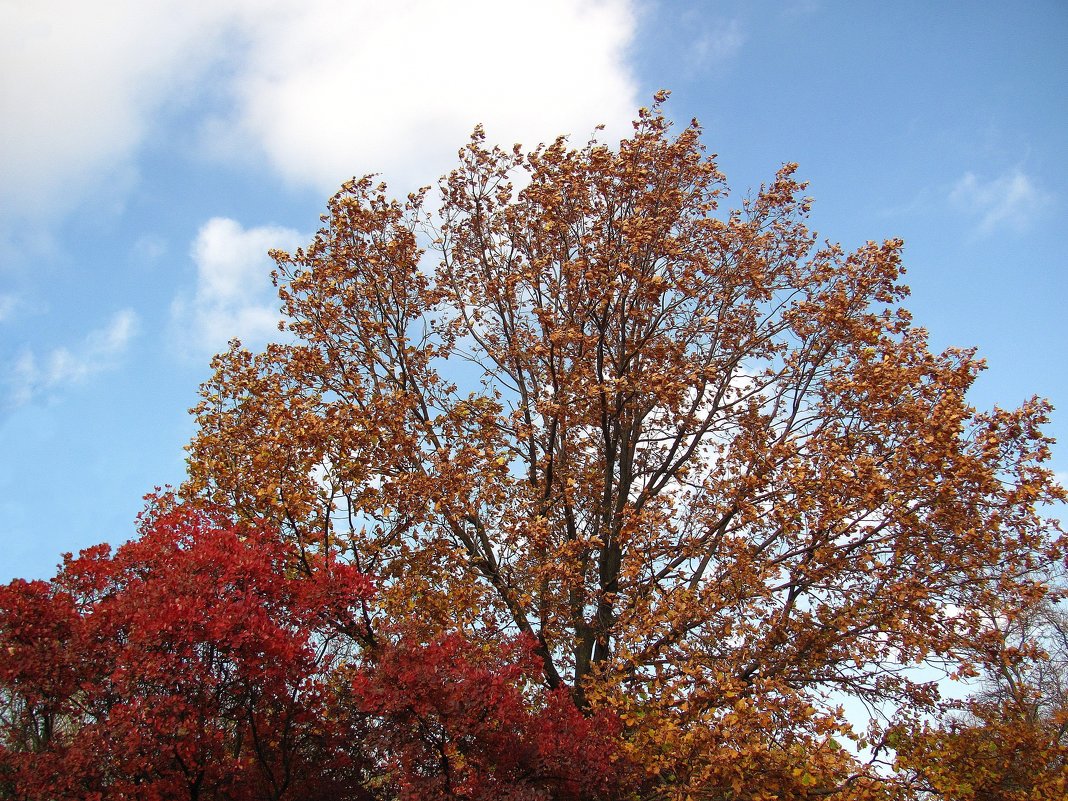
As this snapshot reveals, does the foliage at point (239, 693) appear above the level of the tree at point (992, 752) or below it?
above

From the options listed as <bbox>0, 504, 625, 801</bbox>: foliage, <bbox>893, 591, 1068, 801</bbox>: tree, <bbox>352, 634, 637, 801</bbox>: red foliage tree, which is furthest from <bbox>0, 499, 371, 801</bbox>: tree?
<bbox>893, 591, 1068, 801</bbox>: tree

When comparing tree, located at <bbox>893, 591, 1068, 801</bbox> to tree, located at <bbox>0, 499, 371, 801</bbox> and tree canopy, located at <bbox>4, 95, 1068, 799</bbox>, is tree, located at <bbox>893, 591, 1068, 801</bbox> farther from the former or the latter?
tree, located at <bbox>0, 499, 371, 801</bbox>

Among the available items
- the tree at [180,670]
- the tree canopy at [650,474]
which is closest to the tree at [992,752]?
the tree canopy at [650,474]

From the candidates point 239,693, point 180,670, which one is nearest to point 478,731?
point 239,693

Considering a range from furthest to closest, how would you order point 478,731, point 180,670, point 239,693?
point 239,693, point 478,731, point 180,670

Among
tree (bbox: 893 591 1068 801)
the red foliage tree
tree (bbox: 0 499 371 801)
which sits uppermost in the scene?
A: tree (bbox: 0 499 371 801)

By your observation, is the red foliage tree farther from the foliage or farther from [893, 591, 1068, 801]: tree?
[893, 591, 1068, 801]: tree

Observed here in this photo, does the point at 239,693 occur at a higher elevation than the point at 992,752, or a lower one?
higher

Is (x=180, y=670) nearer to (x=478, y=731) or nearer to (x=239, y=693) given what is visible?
(x=239, y=693)

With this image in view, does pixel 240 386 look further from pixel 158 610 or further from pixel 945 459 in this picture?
pixel 945 459

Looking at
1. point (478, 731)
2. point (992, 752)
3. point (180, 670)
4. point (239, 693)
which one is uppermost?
point (180, 670)

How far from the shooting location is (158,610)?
28.1ft

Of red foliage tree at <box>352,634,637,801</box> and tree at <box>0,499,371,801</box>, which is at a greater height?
tree at <box>0,499,371,801</box>

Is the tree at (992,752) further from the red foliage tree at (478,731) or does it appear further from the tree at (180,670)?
Result: the tree at (180,670)
